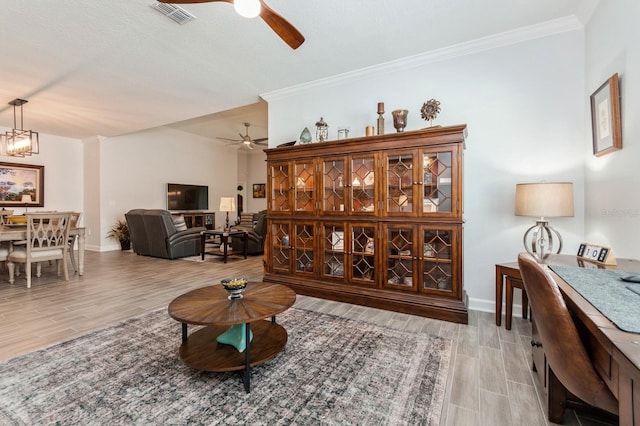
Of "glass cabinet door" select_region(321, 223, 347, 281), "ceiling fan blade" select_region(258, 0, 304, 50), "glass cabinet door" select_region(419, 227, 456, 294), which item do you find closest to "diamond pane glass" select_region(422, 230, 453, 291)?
"glass cabinet door" select_region(419, 227, 456, 294)

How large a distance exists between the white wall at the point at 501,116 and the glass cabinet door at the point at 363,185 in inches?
24.6

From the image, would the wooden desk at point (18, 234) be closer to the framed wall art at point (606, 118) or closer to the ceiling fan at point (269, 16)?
the ceiling fan at point (269, 16)

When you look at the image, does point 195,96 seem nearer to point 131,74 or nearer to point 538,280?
point 131,74

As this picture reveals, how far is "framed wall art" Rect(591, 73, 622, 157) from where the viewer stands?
2006 mm

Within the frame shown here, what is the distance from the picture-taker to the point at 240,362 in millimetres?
1782

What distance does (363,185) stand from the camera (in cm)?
320

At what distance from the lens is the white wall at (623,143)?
183 centimetres

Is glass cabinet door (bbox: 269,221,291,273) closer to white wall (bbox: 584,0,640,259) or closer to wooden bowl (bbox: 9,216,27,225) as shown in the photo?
white wall (bbox: 584,0,640,259)

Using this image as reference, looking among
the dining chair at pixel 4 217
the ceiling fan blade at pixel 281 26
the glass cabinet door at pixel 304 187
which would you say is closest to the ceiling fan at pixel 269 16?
the ceiling fan blade at pixel 281 26

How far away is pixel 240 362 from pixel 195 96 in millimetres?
3996

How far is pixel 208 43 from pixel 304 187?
5.96ft

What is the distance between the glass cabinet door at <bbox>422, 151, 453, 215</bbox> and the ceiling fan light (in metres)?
1.92

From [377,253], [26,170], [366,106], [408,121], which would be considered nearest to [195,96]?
[366,106]

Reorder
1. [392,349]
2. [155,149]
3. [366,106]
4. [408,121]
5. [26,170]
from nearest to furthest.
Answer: [392,349], [408,121], [366,106], [26,170], [155,149]
